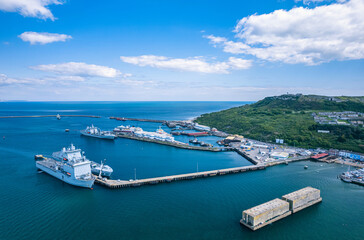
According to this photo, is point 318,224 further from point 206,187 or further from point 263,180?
point 206,187

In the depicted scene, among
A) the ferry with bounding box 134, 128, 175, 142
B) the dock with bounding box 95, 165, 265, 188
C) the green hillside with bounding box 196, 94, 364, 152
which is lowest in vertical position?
the dock with bounding box 95, 165, 265, 188

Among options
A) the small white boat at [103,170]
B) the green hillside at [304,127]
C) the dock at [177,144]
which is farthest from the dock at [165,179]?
the green hillside at [304,127]

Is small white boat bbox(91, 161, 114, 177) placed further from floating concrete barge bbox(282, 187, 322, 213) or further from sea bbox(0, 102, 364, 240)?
floating concrete barge bbox(282, 187, 322, 213)

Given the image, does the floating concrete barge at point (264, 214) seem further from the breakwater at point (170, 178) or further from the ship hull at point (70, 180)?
the ship hull at point (70, 180)

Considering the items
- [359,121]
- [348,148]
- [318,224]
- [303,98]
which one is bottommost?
[318,224]

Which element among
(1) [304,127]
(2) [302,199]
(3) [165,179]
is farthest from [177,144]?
(1) [304,127]

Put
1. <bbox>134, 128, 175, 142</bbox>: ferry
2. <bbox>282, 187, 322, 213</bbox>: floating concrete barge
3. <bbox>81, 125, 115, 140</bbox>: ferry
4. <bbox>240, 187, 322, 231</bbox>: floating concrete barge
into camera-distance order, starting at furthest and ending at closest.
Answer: <bbox>81, 125, 115, 140</bbox>: ferry < <bbox>134, 128, 175, 142</bbox>: ferry < <bbox>282, 187, 322, 213</bbox>: floating concrete barge < <bbox>240, 187, 322, 231</bbox>: floating concrete barge

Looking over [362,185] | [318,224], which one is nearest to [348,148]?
[362,185]

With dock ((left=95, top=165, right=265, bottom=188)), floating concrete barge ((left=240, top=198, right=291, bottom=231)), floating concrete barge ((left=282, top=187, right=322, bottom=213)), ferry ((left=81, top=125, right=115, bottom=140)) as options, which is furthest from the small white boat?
ferry ((left=81, top=125, right=115, bottom=140))
